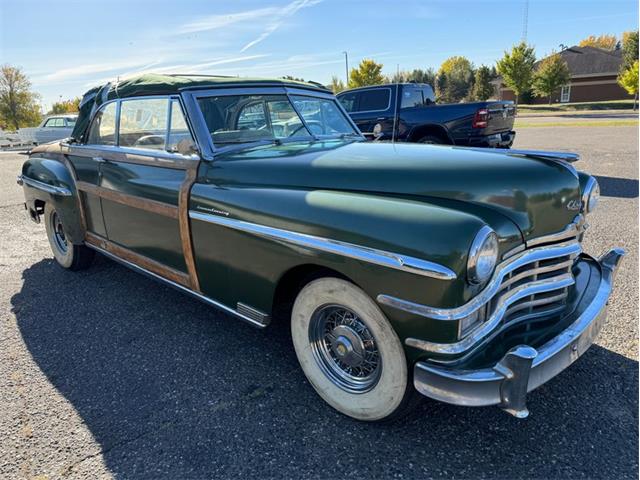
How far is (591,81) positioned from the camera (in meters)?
49.1

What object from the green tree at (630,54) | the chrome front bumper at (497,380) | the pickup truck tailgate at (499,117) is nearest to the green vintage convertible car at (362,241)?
the chrome front bumper at (497,380)

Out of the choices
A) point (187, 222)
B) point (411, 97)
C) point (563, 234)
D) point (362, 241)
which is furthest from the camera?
point (411, 97)

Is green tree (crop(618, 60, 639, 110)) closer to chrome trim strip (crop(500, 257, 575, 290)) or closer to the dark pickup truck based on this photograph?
the dark pickup truck

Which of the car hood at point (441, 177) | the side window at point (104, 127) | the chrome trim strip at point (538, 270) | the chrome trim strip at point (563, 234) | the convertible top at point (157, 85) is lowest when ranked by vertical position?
A: the chrome trim strip at point (538, 270)

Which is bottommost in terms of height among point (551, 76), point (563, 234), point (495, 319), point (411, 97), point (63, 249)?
point (63, 249)

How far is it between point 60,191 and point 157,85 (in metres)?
1.74

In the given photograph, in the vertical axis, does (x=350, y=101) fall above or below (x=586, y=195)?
above

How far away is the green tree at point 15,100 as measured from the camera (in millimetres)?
39500

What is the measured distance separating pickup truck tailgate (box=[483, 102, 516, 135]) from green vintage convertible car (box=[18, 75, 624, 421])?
19.4ft

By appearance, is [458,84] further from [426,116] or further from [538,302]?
[538,302]

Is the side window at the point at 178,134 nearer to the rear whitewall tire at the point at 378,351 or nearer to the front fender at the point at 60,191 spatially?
the rear whitewall tire at the point at 378,351

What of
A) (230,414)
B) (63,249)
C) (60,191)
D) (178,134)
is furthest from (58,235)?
(230,414)

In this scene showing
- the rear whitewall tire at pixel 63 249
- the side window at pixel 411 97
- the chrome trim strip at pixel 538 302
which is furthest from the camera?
the side window at pixel 411 97

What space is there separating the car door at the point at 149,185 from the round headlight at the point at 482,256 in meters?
1.88
